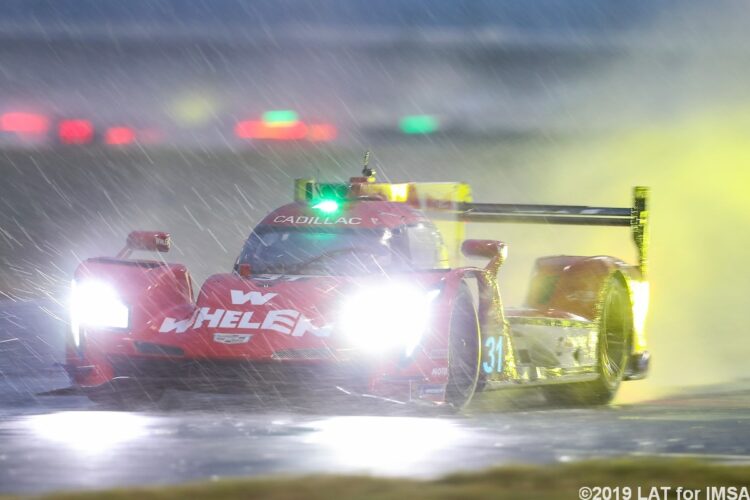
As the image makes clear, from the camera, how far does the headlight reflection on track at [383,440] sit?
21.5ft

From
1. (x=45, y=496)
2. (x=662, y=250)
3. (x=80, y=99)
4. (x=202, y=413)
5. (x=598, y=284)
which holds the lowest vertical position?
(x=45, y=496)

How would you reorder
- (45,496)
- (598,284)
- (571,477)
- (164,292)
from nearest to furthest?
1. (45,496)
2. (571,477)
3. (164,292)
4. (598,284)

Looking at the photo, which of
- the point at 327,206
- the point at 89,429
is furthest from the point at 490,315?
the point at 89,429

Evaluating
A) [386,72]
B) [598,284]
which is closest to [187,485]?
[598,284]

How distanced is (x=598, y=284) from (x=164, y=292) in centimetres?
384

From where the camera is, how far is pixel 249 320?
29.0 ft

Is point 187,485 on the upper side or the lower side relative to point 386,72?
lower

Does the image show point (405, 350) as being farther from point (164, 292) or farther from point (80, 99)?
point (80, 99)

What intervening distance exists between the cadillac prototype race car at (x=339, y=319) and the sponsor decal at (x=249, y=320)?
0.03ft

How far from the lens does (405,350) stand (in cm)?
875

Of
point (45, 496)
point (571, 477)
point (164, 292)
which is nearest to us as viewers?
point (45, 496)

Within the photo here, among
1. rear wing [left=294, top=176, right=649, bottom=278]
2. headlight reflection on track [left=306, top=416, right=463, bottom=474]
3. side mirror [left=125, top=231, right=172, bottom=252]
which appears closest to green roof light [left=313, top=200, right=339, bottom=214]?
rear wing [left=294, top=176, right=649, bottom=278]

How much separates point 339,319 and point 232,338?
69cm

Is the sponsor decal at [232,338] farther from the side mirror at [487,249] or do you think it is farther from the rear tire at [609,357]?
the rear tire at [609,357]
